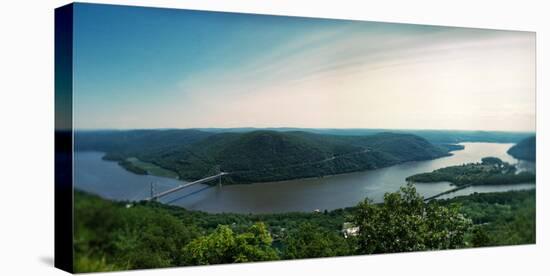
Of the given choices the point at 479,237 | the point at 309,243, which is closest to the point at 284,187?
the point at 309,243

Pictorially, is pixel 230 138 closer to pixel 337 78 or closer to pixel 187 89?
pixel 187 89

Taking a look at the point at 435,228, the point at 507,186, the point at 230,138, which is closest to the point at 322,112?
the point at 230,138

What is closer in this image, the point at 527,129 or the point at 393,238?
the point at 393,238

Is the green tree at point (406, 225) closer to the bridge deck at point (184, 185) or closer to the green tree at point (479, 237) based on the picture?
the green tree at point (479, 237)

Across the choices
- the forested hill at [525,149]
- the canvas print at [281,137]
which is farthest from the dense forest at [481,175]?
the forested hill at [525,149]

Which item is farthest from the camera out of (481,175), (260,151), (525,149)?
(525,149)

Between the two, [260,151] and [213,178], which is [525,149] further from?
[213,178]
